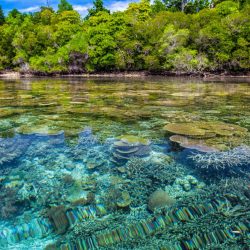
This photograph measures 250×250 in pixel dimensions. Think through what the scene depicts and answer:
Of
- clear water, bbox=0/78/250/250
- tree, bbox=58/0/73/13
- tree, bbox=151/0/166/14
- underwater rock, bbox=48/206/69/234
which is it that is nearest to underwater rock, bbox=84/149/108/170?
clear water, bbox=0/78/250/250

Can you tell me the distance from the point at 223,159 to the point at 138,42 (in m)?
35.2

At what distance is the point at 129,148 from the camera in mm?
5031

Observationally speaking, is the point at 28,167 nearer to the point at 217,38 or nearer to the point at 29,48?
the point at 217,38

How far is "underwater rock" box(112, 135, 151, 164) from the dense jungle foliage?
28.7m

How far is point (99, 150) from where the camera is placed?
5.09 m

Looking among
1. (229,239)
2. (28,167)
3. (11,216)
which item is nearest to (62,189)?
(11,216)

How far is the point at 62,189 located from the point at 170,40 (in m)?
33.1

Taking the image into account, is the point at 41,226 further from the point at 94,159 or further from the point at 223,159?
the point at 223,159

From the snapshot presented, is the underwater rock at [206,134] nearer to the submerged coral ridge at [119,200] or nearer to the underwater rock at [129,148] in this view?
the submerged coral ridge at [119,200]

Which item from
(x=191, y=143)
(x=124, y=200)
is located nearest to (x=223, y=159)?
(x=191, y=143)

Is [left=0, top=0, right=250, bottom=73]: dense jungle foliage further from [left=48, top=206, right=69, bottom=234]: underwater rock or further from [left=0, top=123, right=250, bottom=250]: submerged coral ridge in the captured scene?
[left=48, top=206, right=69, bottom=234]: underwater rock

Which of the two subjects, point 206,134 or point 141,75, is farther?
point 141,75

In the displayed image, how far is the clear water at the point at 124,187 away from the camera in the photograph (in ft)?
8.49

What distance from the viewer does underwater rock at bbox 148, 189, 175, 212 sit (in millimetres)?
3111
